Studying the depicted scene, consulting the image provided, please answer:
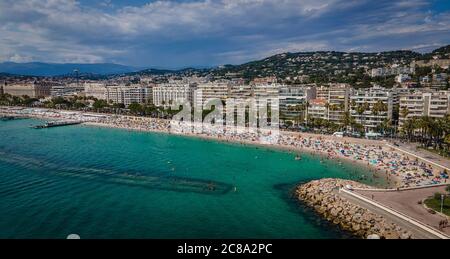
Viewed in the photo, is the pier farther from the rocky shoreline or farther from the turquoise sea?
the rocky shoreline

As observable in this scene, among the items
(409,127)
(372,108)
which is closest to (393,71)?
(372,108)

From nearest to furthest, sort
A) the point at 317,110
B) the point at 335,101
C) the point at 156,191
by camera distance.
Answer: the point at 156,191 → the point at 317,110 → the point at 335,101

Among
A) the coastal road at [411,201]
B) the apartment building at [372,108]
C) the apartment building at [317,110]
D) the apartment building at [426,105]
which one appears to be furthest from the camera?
the apartment building at [317,110]

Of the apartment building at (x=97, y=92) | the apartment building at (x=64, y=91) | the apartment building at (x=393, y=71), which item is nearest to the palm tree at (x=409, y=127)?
the apartment building at (x=393, y=71)

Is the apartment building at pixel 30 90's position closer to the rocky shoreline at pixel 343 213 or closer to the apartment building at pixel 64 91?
the apartment building at pixel 64 91

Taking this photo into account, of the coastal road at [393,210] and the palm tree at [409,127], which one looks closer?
the coastal road at [393,210]

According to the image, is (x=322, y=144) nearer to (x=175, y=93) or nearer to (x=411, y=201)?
(x=411, y=201)

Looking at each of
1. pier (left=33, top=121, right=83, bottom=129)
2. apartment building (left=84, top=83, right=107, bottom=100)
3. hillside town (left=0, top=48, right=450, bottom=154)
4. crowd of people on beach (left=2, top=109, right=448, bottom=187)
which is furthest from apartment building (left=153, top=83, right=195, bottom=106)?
apartment building (left=84, top=83, right=107, bottom=100)
